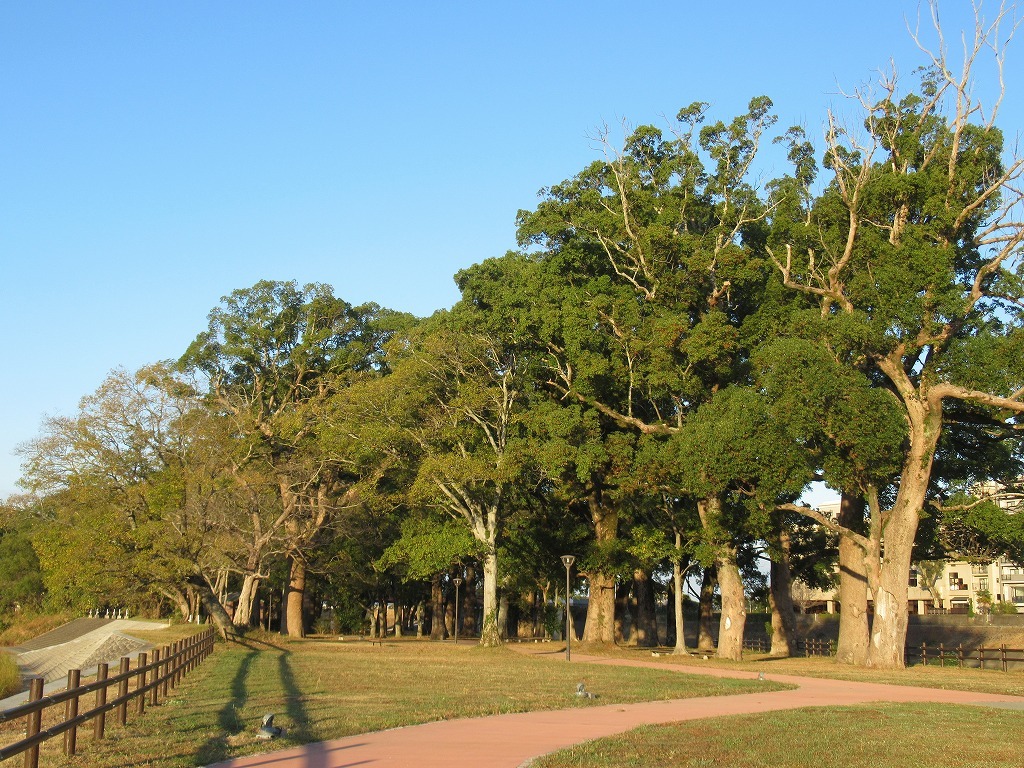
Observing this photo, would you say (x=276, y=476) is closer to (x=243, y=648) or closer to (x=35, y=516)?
(x=243, y=648)

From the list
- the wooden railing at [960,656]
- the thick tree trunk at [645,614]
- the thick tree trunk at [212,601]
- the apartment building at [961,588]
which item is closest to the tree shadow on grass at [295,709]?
the thick tree trunk at [212,601]

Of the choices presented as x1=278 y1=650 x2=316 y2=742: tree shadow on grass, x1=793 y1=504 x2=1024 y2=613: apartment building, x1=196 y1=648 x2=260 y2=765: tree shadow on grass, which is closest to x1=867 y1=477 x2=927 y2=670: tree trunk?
x1=278 y1=650 x2=316 y2=742: tree shadow on grass

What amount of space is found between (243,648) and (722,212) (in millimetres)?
23935

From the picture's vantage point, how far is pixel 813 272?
32.4 metres

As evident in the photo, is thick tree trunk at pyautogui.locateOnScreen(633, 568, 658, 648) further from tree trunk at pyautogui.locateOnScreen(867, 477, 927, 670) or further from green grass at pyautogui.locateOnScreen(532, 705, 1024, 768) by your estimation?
green grass at pyautogui.locateOnScreen(532, 705, 1024, 768)

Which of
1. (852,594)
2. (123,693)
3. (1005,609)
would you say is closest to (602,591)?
(852,594)

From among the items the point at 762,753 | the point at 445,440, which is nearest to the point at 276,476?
the point at 445,440

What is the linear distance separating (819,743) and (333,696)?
8.76 metres

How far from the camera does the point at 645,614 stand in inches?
2117

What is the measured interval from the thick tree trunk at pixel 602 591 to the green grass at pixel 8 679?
22.8 meters

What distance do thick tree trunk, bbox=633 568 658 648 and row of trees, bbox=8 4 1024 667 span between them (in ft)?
19.6

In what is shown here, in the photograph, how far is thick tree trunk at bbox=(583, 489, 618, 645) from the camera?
1631 inches

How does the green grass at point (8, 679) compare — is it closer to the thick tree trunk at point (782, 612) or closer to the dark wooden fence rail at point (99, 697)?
the dark wooden fence rail at point (99, 697)

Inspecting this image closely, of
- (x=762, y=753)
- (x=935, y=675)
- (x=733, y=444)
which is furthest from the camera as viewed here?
(x=733, y=444)
